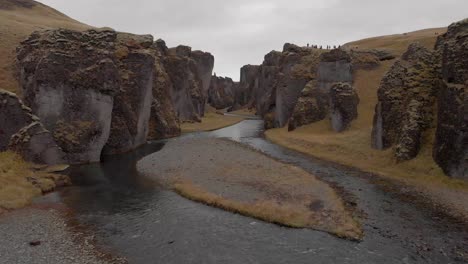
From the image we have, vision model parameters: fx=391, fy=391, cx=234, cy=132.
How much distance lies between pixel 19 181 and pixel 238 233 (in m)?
25.0

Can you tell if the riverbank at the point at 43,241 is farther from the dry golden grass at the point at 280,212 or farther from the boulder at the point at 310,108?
the boulder at the point at 310,108

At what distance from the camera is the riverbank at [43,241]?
82.8 feet

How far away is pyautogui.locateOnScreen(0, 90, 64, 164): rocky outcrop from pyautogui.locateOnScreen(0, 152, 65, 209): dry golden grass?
1.38m

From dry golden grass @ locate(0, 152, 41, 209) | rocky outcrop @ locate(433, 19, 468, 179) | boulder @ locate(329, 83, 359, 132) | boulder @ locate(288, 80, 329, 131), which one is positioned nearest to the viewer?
dry golden grass @ locate(0, 152, 41, 209)

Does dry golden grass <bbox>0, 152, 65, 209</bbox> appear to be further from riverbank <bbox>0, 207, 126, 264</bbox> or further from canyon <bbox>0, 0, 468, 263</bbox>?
riverbank <bbox>0, 207, 126, 264</bbox>

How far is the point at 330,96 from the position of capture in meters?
79.8

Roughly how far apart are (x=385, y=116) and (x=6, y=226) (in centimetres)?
4953

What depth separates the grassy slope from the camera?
42.9 metres

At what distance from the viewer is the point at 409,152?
48750 millimetres

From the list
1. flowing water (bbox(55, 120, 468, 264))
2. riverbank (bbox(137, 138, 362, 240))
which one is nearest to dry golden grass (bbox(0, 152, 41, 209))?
flowing water (bbox(55, 120, 468, 264))

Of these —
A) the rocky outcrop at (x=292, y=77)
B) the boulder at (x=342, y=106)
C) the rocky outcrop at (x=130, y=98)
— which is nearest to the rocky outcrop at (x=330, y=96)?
the boulder at (x=342, y=106)

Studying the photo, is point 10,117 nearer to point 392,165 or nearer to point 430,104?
point 392,165

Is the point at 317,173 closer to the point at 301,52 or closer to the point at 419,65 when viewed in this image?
the point at 419,65

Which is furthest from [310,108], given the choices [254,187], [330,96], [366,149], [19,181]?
[19,181]
